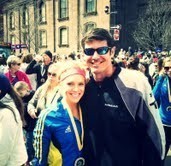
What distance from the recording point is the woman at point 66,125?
2.80m

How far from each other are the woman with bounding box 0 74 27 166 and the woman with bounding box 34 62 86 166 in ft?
0.48

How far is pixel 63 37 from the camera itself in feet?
Answer: 116

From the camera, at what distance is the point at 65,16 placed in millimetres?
35125

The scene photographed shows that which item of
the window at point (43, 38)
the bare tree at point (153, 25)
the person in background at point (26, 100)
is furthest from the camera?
the window at point (43, 38)

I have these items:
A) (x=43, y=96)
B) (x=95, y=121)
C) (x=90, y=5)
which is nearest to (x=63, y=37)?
(x=90, y=5)

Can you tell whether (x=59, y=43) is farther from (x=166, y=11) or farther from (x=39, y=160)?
(x=39, y=160)

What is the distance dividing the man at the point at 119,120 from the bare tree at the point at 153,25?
23.4 meters

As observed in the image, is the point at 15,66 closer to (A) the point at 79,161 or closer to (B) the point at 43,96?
(B) the point at 43,96

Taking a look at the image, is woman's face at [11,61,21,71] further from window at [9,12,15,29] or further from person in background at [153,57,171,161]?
window at [9,12,15,29]

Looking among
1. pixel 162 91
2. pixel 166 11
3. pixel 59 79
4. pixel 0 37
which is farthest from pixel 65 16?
pixel 59 79

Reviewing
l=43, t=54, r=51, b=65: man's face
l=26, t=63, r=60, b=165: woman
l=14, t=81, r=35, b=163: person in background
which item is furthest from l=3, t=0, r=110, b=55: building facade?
l=26, t=63, r=60, b=165: woman

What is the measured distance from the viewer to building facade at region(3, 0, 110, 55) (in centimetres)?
3123

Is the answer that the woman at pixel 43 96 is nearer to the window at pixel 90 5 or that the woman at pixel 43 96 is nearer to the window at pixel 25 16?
the window at pixel 90 5

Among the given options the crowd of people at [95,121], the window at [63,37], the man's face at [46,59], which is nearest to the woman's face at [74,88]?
the crowd of people at [95,121]
